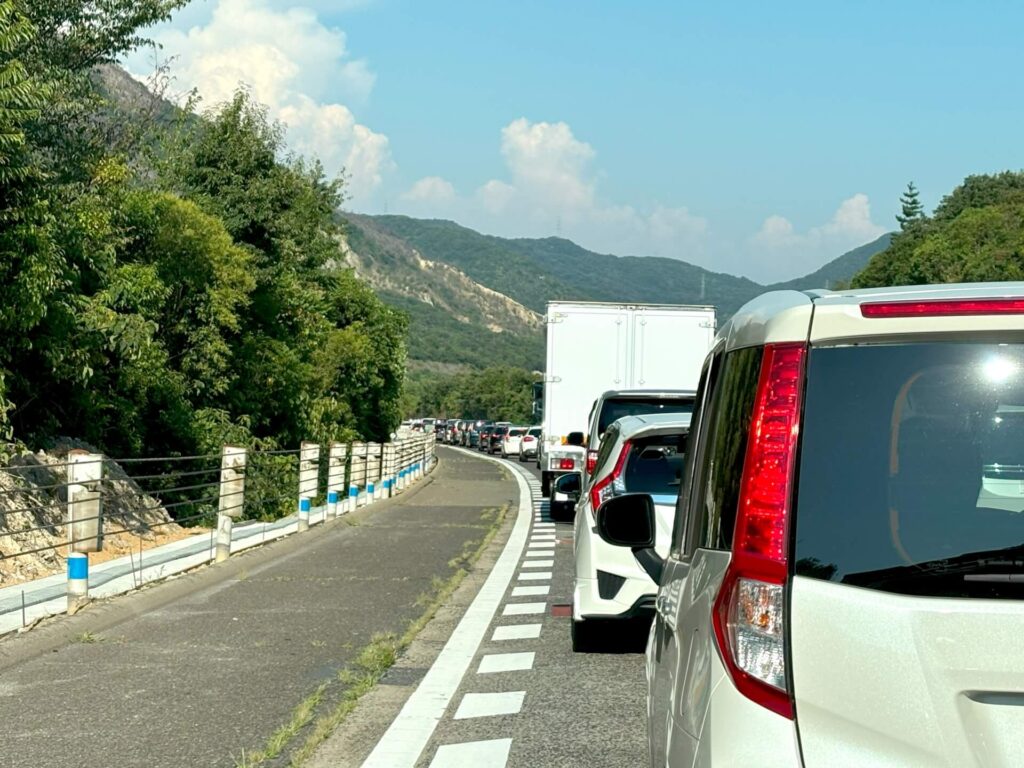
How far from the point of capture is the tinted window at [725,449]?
2.91m

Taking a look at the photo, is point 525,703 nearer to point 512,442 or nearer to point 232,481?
point 232,481

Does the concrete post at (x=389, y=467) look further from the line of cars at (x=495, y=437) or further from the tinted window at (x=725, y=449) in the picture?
the tinted window at (x=725, y=449)

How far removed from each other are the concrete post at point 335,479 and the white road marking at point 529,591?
9.43 metres

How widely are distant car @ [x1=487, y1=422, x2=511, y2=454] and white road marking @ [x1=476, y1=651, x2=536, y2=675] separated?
76419 mm

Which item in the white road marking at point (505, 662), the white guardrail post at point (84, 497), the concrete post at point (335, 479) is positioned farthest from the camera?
the concrete post at point (335, 479)

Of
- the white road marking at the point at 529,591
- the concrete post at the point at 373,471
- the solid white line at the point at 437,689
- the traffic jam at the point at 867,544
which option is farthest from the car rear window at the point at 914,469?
the concrete post at the point at 373,471

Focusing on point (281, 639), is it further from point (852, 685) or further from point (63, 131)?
point (63, 131)

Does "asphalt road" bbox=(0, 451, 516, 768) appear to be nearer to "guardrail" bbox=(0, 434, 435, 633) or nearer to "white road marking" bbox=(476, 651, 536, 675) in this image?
"guardrail" bbox=(0, 434, 435, 633)

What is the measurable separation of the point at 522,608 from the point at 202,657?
3.82 m

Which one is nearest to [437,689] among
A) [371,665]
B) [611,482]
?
[371,665]

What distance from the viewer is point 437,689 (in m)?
8.52

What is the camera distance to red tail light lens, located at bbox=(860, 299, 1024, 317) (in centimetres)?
275

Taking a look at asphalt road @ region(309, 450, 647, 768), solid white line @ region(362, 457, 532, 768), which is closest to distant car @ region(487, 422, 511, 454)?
solid white line @ region(362, 457, 532, 768)

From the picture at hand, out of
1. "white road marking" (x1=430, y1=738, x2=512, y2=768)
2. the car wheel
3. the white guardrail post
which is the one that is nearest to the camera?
"white road marking" (x1=430, y1=738, x2=512, y2=768)
